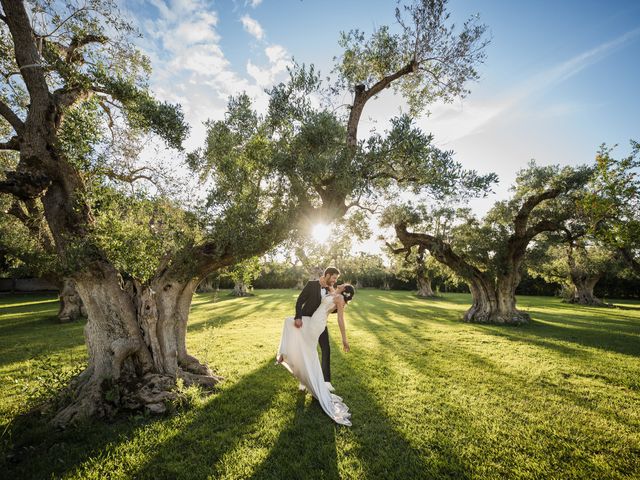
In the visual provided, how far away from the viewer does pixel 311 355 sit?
251 inches

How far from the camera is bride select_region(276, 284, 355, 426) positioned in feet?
19.6

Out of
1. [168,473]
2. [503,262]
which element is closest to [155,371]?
[168,473]

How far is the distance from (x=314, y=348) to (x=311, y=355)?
21 cm

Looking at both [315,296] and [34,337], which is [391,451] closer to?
[315,296]

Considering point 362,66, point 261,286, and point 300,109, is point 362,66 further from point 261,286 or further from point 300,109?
point 261,286

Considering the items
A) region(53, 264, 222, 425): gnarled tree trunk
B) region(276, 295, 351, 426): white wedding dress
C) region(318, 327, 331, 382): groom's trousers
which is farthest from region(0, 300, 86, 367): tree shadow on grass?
region(318, 327, 331, 382): groom's trousers

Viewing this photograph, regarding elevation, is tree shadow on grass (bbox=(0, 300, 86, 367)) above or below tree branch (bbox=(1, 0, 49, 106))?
below

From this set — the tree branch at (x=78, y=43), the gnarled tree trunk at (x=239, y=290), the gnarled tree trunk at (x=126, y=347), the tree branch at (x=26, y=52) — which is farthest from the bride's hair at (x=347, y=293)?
the gnarled tree trunk at (x=239, y=290)

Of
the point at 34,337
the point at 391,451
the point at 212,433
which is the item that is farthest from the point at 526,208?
the point at 34,337

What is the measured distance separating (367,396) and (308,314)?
2.49m

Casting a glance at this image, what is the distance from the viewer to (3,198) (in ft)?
36.0

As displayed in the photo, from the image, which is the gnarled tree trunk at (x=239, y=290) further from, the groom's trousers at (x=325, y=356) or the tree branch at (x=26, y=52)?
the tree branch at (x=26, y=52)

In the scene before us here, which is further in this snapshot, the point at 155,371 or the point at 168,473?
the point at 155,371

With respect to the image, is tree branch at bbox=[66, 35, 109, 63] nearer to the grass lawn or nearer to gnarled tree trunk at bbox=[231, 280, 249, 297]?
the grass lawn
